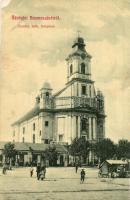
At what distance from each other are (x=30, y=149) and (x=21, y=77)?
1.28 feet

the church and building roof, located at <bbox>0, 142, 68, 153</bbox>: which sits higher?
the church

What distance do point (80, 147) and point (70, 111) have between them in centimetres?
30

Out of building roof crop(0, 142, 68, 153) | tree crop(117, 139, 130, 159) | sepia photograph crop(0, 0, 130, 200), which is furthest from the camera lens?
building roof crop(0, 142, 68, 153)

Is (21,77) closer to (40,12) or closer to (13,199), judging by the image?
(40,12)

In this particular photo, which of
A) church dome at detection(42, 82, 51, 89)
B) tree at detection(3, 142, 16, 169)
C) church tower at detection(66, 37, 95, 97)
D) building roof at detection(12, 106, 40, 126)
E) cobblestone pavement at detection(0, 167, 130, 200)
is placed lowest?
cobblestone pavement at detection(0, 167, 130, 200)

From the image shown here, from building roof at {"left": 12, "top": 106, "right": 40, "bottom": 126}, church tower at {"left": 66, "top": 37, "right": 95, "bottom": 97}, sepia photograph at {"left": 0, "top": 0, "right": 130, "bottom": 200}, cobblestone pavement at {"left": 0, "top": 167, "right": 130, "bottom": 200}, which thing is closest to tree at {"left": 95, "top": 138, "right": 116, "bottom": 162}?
sepia photograph at {"left": 0, "top": 0, "right": 130, "bottom": 200}

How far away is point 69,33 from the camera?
2.45m

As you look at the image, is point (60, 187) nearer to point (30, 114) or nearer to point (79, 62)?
point (30, 114)

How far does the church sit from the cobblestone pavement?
22cm

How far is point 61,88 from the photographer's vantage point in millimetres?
2523

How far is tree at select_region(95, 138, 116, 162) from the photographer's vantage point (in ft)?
8.21

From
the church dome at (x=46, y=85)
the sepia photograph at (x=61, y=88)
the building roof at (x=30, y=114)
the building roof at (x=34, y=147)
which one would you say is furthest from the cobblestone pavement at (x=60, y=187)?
the church dome at (x=46, y=85)

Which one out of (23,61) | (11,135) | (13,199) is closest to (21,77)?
(23,61)

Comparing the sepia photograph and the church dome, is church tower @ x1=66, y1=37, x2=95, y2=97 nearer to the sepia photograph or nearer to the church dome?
the sepia photograph
